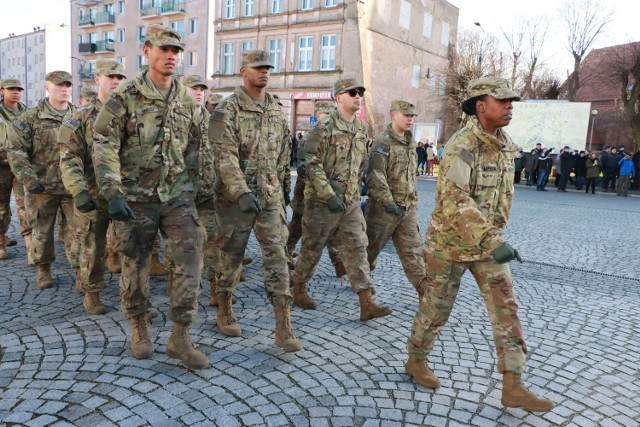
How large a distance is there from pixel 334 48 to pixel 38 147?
2878 centimetres

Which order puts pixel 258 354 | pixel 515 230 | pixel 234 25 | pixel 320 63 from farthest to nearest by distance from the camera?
pixel 234 25, pixel 320 63, pixel 515 230, pixel 258 354

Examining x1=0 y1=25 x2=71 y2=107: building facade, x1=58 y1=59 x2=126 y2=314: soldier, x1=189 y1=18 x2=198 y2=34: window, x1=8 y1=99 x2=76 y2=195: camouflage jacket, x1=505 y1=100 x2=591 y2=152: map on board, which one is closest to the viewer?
x1=58 y1=59 x2=126 y2=314: soldier

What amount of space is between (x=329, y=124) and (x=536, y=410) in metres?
2.89

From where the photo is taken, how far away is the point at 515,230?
434 inches

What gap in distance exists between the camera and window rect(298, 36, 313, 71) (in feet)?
112

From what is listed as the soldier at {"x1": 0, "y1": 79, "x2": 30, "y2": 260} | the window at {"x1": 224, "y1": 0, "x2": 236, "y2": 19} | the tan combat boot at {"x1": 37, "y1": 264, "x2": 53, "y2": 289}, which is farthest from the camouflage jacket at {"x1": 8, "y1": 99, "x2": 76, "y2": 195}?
the window at {"x1": 224, "y1": 0, "x2": 236, "y2": 19}

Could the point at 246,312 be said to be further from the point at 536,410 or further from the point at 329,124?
the point at 536,410

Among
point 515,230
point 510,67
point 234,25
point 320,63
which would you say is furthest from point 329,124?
point 510,67

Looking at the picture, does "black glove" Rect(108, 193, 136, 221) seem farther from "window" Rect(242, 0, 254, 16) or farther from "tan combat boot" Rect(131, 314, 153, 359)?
"window" Rect(242, 0, 254, 16)

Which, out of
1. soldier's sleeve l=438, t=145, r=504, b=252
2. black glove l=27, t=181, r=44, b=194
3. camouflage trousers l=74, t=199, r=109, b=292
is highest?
soldier's sleeve l=438, t=145, r=504, b=252

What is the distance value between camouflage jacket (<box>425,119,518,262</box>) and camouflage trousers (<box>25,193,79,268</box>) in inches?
157

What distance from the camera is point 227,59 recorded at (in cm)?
3781

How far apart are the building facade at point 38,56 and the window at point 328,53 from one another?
56.1 metres

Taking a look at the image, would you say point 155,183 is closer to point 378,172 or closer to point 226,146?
point 226,146
